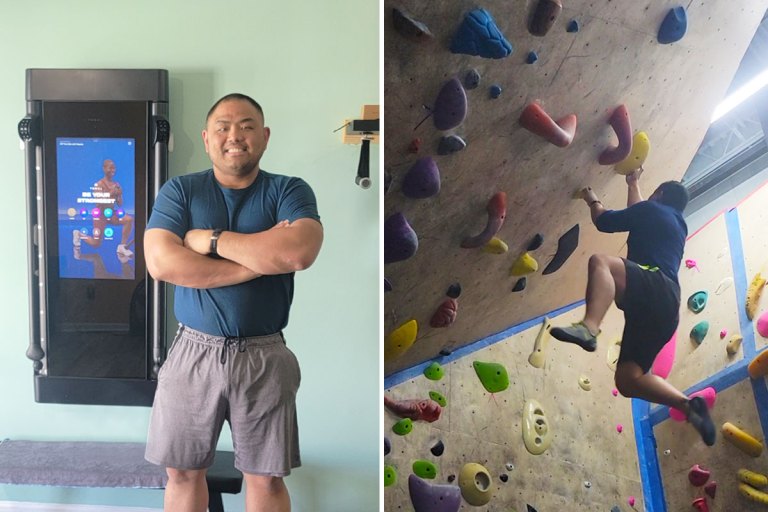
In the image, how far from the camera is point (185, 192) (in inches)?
57.3

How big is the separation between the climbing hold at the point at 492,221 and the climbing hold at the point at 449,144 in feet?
0.39

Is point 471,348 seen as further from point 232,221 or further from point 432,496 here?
point 232,221

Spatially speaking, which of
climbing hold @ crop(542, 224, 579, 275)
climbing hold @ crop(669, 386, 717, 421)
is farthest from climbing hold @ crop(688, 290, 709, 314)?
climbing hold @ crop(542, 224, 579, 275)

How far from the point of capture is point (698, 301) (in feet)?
3.94

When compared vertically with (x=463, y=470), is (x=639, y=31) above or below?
above

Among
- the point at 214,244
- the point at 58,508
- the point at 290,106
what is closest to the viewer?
the point at 214,244

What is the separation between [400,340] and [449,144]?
0.37 m

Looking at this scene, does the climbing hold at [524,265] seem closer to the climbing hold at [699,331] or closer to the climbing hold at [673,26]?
the climbing hold at [699,331]

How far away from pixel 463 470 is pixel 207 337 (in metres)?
0.67

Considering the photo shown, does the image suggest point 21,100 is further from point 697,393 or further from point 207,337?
point 697,393

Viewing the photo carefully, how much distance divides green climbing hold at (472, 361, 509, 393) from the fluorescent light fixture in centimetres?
64

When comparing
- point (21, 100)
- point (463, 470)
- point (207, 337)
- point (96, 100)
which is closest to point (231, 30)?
point (96, 100)

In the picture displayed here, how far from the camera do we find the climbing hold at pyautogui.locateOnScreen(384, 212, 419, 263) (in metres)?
1.08


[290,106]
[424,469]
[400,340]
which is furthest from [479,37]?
[290,106]
